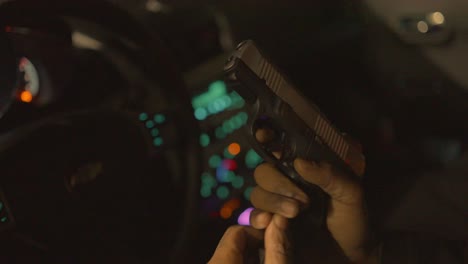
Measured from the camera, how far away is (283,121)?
650 mm

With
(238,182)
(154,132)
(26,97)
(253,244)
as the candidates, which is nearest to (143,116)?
(154,132)

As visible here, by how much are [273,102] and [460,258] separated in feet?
1.30

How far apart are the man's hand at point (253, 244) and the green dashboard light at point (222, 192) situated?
502 millimetres

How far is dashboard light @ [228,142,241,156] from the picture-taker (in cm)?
129

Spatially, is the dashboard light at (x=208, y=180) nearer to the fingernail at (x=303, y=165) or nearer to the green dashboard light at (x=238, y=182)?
the green dashboard light at (x=238, y=182)

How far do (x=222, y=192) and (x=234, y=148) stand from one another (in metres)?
0.10

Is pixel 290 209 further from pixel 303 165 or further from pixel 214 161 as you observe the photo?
pixel 214 161

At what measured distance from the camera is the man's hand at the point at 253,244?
71cm

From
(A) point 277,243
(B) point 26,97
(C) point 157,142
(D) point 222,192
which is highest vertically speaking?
(B) point 26,97

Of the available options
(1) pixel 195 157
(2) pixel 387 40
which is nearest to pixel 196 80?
(1) pixel 195 157

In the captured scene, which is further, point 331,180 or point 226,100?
point 226,100

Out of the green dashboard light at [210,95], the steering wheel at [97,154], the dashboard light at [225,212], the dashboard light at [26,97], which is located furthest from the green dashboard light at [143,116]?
the dashboard light at [225,212]

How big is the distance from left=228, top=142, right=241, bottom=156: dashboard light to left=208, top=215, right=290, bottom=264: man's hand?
1.74ft

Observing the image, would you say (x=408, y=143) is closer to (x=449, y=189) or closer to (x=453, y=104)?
(x=453, y=104)
